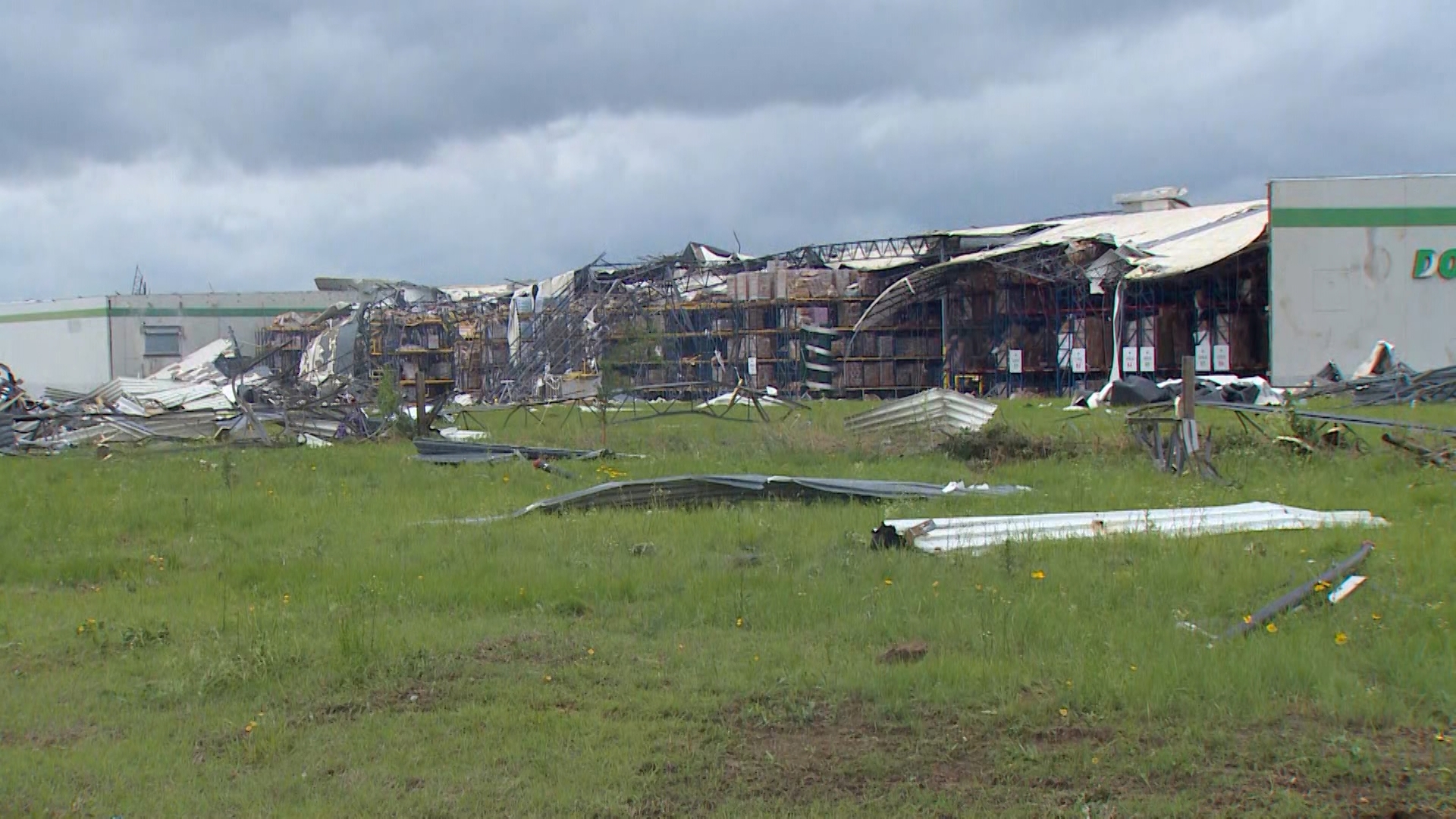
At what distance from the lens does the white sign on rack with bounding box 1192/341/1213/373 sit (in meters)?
43.5

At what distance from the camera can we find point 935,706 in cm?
660

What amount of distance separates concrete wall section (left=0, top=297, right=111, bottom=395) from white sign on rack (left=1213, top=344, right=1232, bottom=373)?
58.7 meters

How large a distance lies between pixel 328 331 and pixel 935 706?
61.1 metres

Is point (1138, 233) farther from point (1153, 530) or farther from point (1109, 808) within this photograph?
point (1109, 808)

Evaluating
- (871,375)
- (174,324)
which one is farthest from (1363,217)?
(174,324)

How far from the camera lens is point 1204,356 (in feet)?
143

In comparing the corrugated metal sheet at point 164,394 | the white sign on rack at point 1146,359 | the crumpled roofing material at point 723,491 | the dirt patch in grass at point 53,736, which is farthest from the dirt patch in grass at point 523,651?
the white sign on rack at point 1146,359

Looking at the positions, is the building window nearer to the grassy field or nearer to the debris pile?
the debris pile

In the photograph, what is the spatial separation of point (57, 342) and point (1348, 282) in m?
71.2

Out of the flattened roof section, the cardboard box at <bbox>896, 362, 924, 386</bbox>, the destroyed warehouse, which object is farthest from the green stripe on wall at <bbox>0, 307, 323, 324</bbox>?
the flattened roof section

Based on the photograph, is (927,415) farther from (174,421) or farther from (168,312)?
(168,312)

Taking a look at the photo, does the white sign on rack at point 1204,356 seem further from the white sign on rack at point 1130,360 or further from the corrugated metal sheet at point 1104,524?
the corrugated metal sheet at point 1104,524

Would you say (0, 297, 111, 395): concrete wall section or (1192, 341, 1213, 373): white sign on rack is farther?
(0, 297, 111, 395): concrete wall section

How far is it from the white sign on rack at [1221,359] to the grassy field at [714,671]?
31907 millimetres
